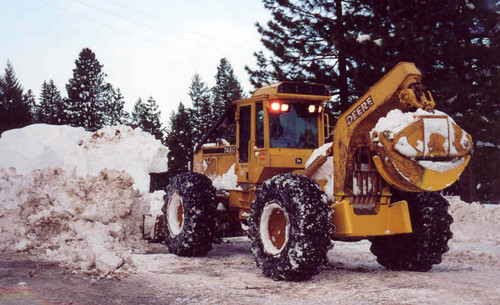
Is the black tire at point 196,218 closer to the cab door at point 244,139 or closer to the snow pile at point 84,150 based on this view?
the cab door at point 244,139

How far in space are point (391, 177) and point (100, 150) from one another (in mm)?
12485

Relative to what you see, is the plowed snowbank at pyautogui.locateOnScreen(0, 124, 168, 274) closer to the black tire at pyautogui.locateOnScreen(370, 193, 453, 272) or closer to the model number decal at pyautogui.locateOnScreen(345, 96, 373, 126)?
the model number decal at pyautogui.locateOnScreen(345, 96, 373, 126)

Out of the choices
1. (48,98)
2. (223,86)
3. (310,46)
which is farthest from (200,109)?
(310,46)

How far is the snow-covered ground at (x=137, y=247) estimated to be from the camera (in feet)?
20.4

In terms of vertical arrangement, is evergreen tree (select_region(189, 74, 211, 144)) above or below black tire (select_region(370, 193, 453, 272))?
above

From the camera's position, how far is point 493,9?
17.9m

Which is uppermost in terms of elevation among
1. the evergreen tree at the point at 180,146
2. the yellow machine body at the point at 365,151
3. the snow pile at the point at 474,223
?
the evergreen tree at the point at 180,146

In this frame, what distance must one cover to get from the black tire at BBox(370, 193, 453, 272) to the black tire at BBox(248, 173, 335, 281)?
1517 mm

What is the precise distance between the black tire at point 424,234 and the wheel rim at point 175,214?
14.6ft

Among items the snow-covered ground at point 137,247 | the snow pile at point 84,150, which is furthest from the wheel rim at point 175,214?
the snow pile at point 84,150

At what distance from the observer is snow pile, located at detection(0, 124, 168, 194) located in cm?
1509

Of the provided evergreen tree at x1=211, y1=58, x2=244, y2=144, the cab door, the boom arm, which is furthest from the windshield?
evergreen tree at x1=211, y1=58, x2=244, y2=144

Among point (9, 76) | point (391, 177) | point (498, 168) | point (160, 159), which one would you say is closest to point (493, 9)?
point (498, 168)

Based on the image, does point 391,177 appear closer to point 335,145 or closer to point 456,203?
point 335,145
